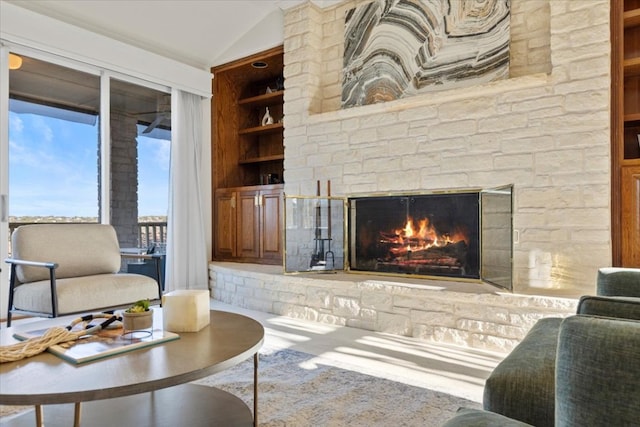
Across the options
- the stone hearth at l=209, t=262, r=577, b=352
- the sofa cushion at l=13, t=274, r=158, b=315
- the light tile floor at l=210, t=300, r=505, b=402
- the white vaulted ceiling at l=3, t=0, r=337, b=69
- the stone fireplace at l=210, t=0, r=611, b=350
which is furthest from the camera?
the white vaulted ceiling at l=3, t=0, r=337, b=69

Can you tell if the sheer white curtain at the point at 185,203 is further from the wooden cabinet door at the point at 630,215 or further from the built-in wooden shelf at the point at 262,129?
the wooden cabinet door at the point at 630,215

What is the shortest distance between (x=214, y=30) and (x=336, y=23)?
4.51 ft

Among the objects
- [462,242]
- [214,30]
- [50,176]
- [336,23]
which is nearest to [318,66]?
[336,23]

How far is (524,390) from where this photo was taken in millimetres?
1023

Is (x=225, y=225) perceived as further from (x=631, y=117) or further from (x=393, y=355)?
(x=631, y=117)

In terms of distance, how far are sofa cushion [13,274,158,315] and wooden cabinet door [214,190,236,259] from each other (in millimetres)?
2095

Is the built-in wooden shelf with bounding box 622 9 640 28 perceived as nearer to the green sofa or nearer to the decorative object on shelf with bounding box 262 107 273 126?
the green sofa

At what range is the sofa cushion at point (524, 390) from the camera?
0.99m

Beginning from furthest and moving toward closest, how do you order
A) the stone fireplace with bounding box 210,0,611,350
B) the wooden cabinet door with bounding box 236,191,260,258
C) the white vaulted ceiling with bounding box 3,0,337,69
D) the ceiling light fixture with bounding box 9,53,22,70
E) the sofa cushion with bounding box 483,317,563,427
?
the wooden cabinet door with bounding box 236,191,260,258 → the white vaulted ceiling with bounding box 3,0,337,69 → the ceiling light fixture with bounding box 9,53,22,70 → the stone fireplace with bounding box 210,0,611,350 → the sofa cushion with bounding box 483,317,563,427

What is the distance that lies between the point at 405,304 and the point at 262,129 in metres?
2.86

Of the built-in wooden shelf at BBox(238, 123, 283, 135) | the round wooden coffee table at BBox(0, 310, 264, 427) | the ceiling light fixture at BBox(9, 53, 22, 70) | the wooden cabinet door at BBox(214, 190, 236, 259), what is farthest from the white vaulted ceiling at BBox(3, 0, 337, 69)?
the round wooden coffee table at BBox(0, 310, 264, 427)

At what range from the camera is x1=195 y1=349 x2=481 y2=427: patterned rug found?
1752 mm

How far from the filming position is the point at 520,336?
2.64m

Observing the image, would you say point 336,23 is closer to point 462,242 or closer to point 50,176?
point 462,242
